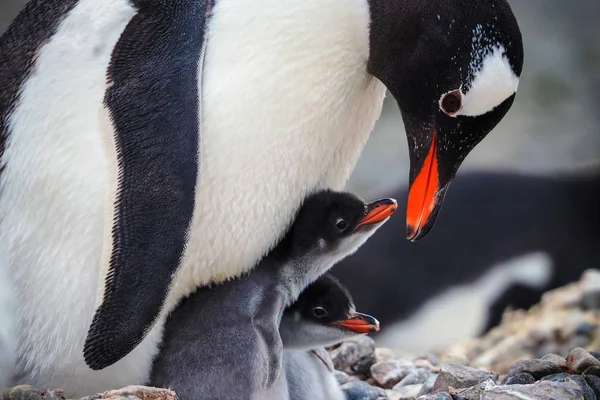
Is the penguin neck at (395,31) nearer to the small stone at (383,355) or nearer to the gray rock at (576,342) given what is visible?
the small stone at (383,355)

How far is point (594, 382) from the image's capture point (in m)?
1.45

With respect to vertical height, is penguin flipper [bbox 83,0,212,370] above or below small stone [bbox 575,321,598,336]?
above

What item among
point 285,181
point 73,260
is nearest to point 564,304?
point 285,181

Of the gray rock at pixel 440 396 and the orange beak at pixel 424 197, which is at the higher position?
the orange beak at pixel 424 197

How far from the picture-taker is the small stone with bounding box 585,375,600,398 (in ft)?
4.70

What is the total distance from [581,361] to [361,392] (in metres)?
0.49

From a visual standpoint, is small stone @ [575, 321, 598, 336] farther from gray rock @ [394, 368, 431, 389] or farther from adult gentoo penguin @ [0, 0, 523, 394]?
adult gentoo penguin @ [0, 0, 523, 394]

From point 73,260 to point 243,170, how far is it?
31 centimetres

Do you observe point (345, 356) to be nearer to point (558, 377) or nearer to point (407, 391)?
point (407, 391)

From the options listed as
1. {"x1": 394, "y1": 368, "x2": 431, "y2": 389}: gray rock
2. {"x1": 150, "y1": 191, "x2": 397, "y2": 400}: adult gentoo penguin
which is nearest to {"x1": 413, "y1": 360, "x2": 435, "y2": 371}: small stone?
{"x1": 394, "y1": 368, "x2": 431, "y2": 389}: gray rock

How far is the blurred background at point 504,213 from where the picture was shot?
3451 millimetres

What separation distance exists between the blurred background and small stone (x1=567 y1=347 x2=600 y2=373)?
6.10 feet

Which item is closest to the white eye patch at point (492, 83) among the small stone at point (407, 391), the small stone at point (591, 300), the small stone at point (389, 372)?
the small stone at point (407, 391)

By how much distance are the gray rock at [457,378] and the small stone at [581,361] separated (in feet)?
0.46
